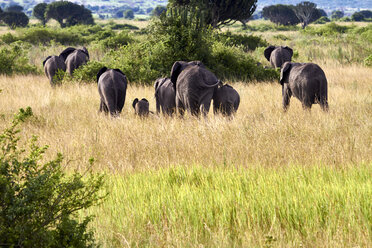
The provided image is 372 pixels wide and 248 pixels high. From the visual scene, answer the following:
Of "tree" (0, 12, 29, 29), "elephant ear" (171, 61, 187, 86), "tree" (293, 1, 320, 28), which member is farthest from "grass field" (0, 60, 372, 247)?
"tree" (293, 1, 320, 28)

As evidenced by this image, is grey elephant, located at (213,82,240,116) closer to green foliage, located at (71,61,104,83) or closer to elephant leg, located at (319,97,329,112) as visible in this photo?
elephant leg, located at (319,97,329,112)

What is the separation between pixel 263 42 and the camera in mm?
27312

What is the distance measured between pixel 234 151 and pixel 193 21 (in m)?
9.14

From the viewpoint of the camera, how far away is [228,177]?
449 centimetres

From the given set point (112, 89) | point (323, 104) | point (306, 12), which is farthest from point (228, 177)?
point (306, 12)

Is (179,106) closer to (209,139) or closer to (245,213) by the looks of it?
(209,139)

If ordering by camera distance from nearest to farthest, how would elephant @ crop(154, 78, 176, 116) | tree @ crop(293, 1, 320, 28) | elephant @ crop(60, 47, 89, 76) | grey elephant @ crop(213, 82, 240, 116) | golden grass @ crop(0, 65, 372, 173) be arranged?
1. golden grass @ crop(0, 65, 372, 173)
2. grey elephant @ crop(213, 82, 240, 116)
3. elephant @ crop(154, 78, 176, 116)
4. elephant @ crop(60, 47, 89, 76)
5. tree @ crop(293, 1, 320, 28)

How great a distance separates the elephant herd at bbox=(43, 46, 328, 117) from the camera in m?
7.26

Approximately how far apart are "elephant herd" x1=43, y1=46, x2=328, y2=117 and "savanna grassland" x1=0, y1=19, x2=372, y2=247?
0.35m

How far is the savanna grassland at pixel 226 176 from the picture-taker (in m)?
3.38

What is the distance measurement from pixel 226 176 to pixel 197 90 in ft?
9.57

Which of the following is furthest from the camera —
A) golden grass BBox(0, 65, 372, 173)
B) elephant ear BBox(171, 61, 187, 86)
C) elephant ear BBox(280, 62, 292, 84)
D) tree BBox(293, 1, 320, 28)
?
tree BBox(293, 1, 320, 28)

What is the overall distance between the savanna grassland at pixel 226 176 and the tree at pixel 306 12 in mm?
74769

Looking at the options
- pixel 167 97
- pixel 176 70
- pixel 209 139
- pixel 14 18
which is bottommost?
pixel 209 139
